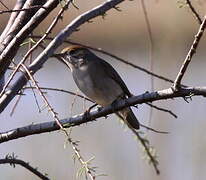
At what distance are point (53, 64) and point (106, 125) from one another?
1638 millimetres

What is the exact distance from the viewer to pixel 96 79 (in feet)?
11.5

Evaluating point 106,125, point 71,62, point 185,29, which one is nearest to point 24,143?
point 106,125

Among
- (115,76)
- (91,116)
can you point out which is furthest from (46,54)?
(115,76)

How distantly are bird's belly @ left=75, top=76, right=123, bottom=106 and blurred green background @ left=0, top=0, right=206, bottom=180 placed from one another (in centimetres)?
210

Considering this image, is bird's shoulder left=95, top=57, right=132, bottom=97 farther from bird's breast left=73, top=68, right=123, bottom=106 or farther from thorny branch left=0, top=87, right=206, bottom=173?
thorny branch left=0, top=87, right=206, bottom=173

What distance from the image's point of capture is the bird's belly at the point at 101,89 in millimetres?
3357

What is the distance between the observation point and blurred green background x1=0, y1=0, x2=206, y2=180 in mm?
6316

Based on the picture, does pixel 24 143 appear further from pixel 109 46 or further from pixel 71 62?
pixel 71 62

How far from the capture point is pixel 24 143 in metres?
6.73

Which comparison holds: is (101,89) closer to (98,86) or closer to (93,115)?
(98,86)

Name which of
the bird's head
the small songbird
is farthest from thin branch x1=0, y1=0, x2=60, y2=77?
the bird's head

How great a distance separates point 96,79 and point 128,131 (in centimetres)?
273

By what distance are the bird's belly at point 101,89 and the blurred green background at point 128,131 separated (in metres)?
2.10

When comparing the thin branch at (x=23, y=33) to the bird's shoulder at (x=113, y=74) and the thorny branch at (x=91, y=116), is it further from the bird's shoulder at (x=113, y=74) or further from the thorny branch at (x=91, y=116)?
the bird's shoulder at (x=113, y=74)
